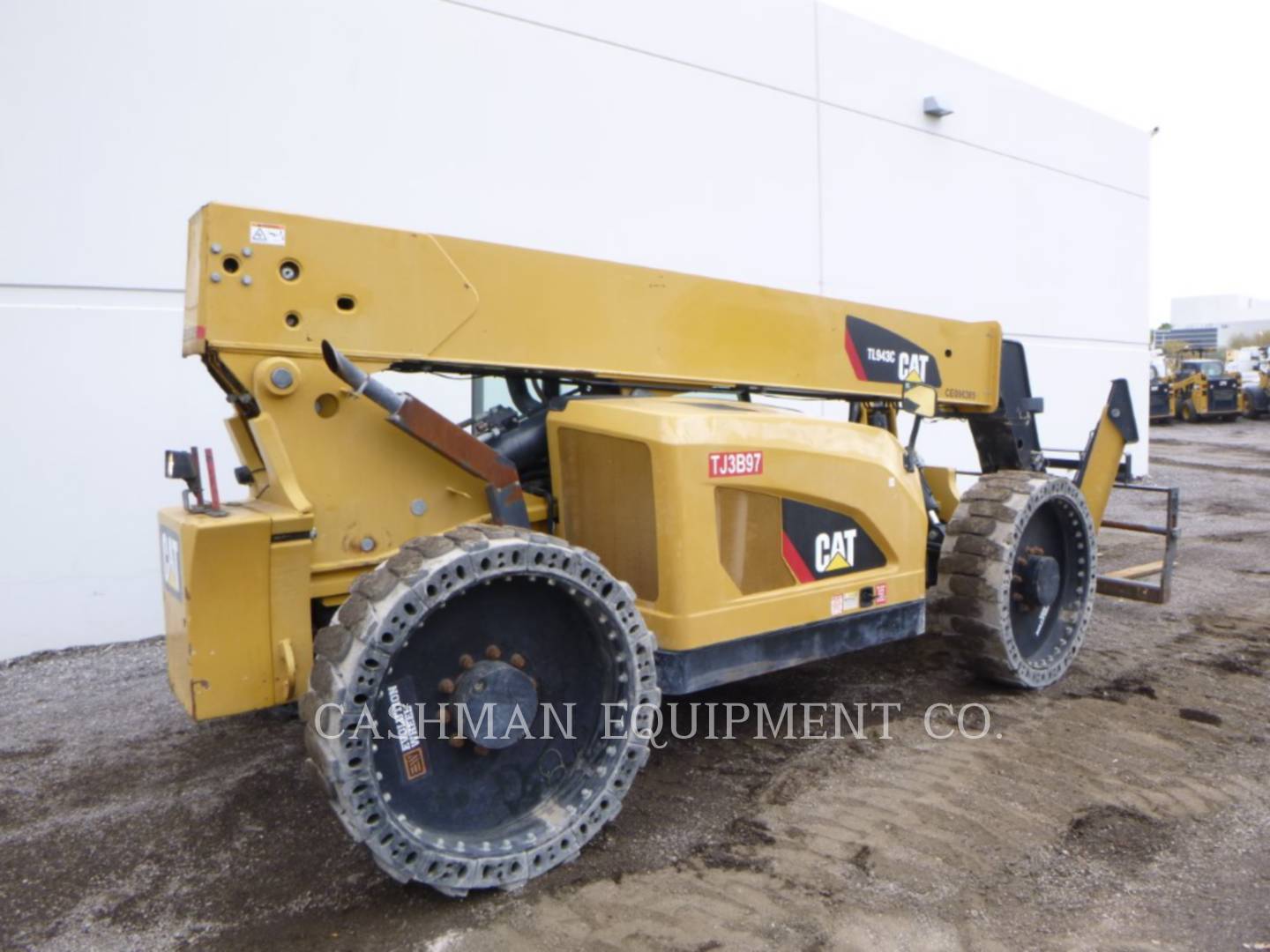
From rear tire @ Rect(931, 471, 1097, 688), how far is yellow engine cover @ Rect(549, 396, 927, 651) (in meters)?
0.74

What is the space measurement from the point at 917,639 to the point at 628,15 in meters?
5.89

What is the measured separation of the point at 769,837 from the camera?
346 cm

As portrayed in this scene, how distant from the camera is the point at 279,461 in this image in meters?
3.13

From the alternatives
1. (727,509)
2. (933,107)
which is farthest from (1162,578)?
(933,107)

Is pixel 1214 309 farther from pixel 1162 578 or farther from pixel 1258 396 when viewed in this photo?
pixel 1162 578

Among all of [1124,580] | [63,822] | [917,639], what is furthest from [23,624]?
[1124,580]

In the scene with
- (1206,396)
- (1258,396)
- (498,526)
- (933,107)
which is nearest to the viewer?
(498,526)

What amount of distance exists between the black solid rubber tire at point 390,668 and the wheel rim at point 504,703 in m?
0.04

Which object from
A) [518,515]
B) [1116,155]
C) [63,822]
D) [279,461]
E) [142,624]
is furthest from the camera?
[1116,155]

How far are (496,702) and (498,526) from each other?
0.56 meters

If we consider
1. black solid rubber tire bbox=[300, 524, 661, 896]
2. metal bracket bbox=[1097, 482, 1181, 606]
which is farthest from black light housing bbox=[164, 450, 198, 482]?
metal bracket bbox=[1097, 482, 1181, 606]

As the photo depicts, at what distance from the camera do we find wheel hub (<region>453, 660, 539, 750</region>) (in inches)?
117

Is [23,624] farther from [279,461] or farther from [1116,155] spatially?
[1116,155]

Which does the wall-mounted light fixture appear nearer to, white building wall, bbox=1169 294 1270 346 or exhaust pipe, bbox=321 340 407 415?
exhaust pipe, bbox=321 340 407 415
